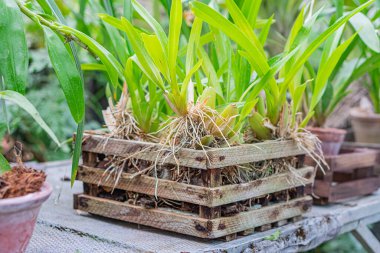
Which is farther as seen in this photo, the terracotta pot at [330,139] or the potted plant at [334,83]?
the terracotta pot at [330,139]

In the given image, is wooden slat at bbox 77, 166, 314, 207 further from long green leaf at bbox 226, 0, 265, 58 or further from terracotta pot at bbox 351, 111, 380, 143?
terracotta pot at bbox 351, 111, 380, 143

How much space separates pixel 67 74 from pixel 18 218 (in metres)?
0.24

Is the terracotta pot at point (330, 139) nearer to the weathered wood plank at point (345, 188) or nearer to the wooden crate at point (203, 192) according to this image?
the weathered wood plank at point (345, 188)

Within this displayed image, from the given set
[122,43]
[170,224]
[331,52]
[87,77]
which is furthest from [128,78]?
[87,77]

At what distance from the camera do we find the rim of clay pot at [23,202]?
0.66m

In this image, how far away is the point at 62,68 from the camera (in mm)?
826

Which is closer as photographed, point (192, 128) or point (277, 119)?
point (192, 128)

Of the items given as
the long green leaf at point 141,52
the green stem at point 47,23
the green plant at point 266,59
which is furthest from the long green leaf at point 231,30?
the green stem at point 47,23

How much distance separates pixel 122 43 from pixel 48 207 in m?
0.40

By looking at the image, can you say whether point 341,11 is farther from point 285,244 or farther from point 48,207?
point 48,207

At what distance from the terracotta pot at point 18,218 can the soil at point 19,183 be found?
11 mm

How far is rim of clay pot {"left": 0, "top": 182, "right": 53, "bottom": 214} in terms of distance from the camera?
26.2 inches

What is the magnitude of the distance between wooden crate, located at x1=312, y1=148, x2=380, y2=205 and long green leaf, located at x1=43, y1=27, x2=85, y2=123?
671mm

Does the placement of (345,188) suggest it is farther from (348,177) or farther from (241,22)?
(241,22)
